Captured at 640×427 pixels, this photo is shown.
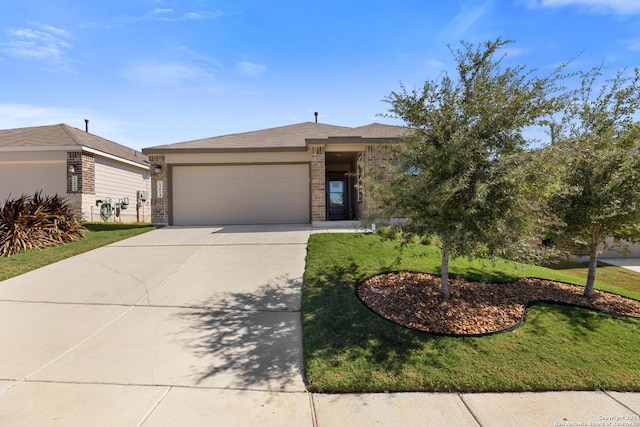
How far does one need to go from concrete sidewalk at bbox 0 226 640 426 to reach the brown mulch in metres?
1.22

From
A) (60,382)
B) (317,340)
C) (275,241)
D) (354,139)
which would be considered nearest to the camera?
(60,382)

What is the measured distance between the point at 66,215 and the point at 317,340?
33.4 feet

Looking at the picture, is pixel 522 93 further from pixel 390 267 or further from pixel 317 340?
pixel 317 340

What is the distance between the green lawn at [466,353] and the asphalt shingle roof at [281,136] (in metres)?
7.83

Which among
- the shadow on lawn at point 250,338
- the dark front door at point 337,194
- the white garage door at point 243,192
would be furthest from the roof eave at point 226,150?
the shadow on lawn at point 250,338

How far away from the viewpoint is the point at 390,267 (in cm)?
635

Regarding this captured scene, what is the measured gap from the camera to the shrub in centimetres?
819

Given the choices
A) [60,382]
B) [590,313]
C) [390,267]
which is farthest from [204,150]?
[590,313]

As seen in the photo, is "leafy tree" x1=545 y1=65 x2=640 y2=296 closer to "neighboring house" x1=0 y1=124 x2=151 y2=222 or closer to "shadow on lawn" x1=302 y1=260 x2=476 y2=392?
"shadow on lawn" x1=302 y1=260 x2=476 y2=392

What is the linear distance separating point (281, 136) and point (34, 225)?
28.3ft

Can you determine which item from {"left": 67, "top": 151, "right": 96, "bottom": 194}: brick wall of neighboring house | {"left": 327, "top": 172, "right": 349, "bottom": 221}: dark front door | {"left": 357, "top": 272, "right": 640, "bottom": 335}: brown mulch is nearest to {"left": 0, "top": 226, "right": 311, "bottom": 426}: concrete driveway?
{"left": 357, "top": 272, "right": 640, "bottom": 335}: brown mulch

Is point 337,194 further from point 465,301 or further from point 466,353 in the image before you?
point 466,353

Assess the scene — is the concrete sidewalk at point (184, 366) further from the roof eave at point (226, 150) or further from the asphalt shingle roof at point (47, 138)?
the asphalt shingle roof at point (47, 138)

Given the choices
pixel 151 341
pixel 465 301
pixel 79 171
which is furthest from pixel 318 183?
pixel 79 171
